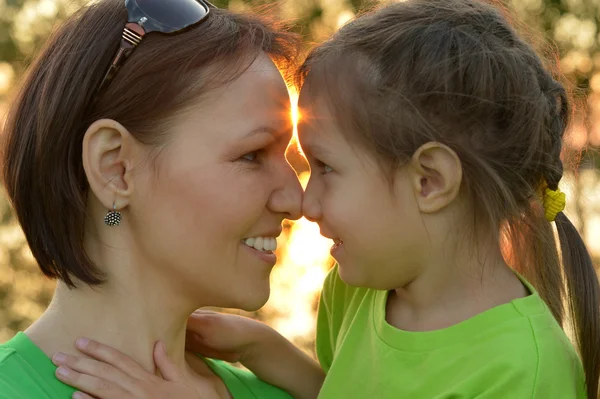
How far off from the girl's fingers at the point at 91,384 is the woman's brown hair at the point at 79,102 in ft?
0.87

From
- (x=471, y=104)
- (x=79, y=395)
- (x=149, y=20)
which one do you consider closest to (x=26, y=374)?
(x=79, y=395)

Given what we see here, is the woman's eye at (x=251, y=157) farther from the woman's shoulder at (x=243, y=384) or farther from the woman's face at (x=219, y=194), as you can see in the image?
the woman's shoulder at (x=243, y=384)

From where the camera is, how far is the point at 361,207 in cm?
252

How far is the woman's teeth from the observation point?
8.20 ft

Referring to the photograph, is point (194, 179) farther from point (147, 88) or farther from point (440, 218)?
point (440, 218)

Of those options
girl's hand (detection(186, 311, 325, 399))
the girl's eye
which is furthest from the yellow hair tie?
girl's hand (detection(186, 311, 325, 399))

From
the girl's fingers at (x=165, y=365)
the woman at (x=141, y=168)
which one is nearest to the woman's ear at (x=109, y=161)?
the woman at (x=141, y=168)

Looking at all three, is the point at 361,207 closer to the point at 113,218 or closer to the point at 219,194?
the point at 219,194

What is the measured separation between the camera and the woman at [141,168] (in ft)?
7.57

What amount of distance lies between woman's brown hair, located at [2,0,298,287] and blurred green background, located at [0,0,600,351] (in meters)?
3.25

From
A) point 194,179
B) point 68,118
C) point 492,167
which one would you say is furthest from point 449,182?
point 68,118

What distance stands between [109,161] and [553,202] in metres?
1.23

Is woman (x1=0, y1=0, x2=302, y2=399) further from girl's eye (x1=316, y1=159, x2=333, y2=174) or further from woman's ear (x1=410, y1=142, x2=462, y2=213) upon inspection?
woman's ear (x1=410, y1=142, x2=462, y2=213)

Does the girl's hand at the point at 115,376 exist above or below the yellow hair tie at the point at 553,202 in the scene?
below
